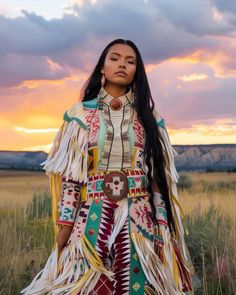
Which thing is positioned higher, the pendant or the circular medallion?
the pendant

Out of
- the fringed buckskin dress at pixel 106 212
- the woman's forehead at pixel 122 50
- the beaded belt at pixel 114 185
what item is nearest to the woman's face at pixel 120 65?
the woman's forehead at pixel 122 50

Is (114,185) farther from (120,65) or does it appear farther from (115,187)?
(120,65)

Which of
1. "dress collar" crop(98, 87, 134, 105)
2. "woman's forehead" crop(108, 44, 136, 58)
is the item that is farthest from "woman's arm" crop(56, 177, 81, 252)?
"woman's forehead" crop(108, 44, 136, 58)

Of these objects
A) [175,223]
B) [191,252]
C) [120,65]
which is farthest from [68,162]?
[191,252]

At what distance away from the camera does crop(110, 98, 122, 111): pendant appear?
3818mm

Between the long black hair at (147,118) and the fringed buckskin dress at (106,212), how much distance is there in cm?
4

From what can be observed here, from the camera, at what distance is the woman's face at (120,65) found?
12.5 ft

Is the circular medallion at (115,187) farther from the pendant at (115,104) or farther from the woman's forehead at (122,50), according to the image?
the woman's forehead at (122,50)

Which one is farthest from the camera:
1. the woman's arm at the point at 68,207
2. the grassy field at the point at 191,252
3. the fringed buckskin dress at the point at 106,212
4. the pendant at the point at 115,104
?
the grassy field at the point at 191,252

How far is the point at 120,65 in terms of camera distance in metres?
3.83

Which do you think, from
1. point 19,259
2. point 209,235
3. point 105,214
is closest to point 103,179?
point 105,214

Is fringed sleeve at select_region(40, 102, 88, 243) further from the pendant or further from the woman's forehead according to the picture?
the woman's forehead

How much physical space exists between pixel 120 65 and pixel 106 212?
90 cm

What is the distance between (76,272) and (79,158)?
2.15ft
